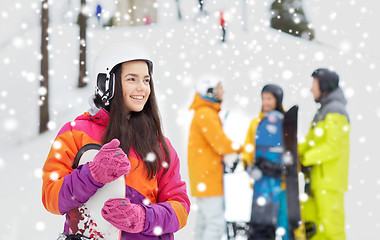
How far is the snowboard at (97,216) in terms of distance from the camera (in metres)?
1.57

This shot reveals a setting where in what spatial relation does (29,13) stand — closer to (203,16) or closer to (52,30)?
(52,30)

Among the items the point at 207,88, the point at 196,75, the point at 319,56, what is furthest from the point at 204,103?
the point at 319,56

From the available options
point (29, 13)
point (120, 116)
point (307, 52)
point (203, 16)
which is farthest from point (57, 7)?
point (120, 116)

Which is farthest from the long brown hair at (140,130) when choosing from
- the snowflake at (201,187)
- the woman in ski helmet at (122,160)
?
the snowflake at (201,187)

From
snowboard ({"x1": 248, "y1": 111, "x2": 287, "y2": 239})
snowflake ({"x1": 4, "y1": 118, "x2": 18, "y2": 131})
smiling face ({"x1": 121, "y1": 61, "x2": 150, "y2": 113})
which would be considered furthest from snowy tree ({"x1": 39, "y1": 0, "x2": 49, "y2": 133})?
smiling face ({"x1": 121, "y1": 61, "x2": 150, "y2": 113})

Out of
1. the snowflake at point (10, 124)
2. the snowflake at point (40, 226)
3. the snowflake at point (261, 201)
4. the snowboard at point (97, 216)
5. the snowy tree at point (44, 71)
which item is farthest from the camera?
the snowflake at point (10, 124)

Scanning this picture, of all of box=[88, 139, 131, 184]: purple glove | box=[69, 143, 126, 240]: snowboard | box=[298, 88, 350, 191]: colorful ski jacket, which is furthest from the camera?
box=[298, 88, 350, 191]: colorful ski jacket

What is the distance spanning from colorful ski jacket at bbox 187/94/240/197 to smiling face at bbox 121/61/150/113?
206 cm

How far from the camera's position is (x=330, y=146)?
11.7 feet

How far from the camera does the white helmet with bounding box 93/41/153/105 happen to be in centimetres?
175

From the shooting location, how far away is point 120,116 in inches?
68.3

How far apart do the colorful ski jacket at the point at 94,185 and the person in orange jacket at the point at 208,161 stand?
200 cm

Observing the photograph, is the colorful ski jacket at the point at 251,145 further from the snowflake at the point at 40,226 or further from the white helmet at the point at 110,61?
the snowflake at the point at 40,226

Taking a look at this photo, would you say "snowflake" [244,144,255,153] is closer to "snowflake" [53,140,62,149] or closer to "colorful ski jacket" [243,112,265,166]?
"colorful ski jacket" [243,112,265,166]
